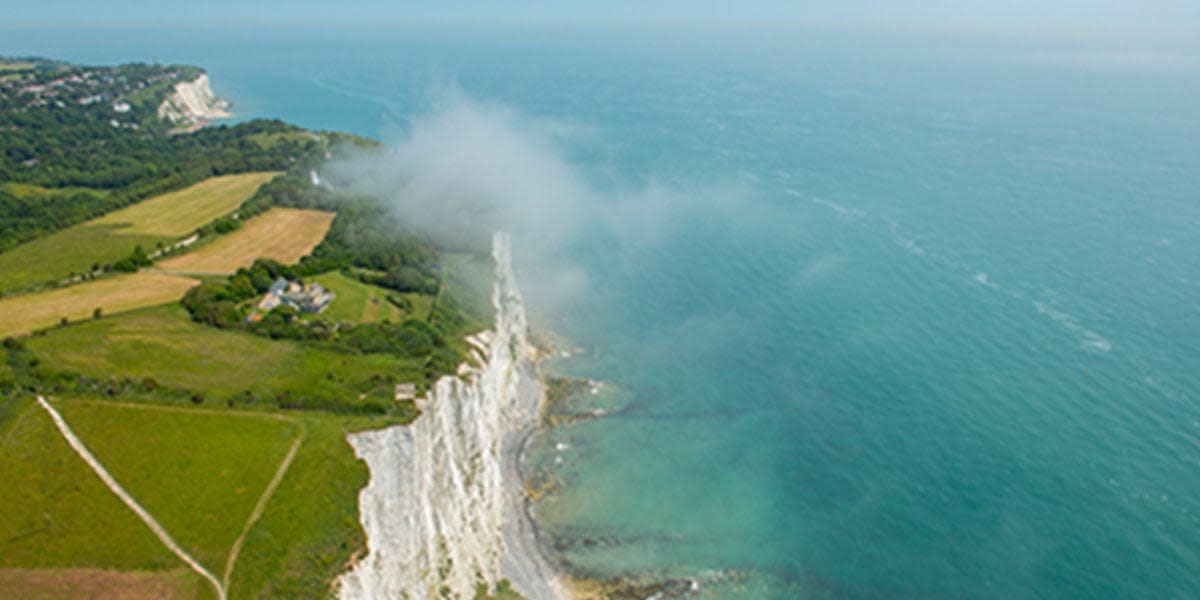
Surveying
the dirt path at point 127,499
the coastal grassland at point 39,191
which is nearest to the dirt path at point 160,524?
the dirt path at point 127,499

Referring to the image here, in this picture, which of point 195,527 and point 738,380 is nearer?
point 195,527

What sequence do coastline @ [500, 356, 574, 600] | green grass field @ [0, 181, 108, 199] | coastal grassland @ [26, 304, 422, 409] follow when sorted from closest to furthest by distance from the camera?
coastline @ [500, 356, 574, 600], coastal grassland @ [26, 304, 422, 409], green grass field @ [0, 181, 108, 199]

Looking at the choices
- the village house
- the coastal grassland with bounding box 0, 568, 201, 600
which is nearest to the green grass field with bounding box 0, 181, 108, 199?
the village house

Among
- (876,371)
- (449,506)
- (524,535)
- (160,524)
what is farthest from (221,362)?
(876,371)

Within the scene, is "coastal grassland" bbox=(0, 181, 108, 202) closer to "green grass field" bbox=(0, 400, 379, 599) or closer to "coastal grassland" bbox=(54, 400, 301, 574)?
"coastal grassland" bbox=(54, 400, 301, 574)

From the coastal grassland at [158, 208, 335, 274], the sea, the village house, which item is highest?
the village house

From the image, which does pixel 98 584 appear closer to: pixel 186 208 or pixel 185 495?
pixel 185 495

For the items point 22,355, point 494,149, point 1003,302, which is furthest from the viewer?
point 494,149

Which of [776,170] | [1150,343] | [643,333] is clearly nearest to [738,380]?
[643,333]

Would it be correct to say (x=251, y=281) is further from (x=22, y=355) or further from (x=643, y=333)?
(x=643, y=333)
